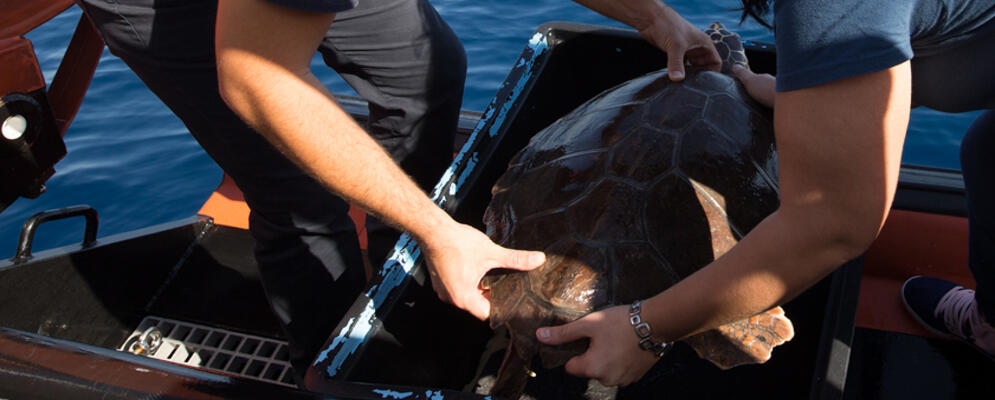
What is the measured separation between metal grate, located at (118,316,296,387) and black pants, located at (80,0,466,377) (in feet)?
0.64

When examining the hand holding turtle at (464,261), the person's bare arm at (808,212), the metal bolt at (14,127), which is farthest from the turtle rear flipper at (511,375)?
the metal bolt at (14,127)

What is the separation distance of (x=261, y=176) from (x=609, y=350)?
0.79m

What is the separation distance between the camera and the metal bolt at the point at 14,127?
4.86 feet

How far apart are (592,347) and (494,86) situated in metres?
3.09

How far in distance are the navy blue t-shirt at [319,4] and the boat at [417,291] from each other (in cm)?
49

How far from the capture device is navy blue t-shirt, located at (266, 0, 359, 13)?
817 mm

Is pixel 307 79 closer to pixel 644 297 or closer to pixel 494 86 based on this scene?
pixel 644 297

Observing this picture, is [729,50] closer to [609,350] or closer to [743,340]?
[743,340]

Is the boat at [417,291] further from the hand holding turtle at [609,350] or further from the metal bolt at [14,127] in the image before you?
the hand holding turtle at [609,350]

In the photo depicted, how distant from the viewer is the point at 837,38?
618 mm

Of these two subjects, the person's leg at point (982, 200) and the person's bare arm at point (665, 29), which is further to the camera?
the person's bare arm at point (665, 29)

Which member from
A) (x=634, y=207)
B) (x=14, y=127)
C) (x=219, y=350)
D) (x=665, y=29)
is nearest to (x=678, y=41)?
(x=665, y=29)

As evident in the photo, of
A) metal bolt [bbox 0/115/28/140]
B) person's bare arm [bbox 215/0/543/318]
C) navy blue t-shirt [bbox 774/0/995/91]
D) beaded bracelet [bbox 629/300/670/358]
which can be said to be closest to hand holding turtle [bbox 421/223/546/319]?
person's bare arm [bbox 215/0/543/318]

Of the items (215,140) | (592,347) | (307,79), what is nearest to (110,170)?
(215,140)
